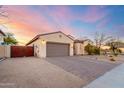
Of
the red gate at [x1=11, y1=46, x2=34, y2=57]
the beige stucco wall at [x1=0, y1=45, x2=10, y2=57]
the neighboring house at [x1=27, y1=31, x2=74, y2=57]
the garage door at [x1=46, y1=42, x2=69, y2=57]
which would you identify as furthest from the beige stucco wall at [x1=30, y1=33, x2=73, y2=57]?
the beige stucco wall at [x1=0, y1=45, x2=10, y2=57]

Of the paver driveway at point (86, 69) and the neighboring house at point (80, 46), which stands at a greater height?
the neighboring house at point (80, 46)

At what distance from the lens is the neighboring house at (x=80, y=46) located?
72.6 feet

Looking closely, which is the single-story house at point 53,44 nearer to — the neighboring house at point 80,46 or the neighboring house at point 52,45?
the neighboring house at point 52,45

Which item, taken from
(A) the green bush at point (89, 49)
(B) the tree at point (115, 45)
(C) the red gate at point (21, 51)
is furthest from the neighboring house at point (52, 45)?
(B) the tree at point (115, 45)

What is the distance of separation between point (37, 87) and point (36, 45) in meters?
12.9

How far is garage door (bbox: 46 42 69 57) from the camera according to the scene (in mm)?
16641

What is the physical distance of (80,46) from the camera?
74.9ft

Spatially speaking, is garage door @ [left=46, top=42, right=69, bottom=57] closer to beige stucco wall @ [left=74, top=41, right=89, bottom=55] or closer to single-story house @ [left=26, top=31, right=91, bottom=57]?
single-story house @ [left=26, top=31, right=91, bottom=57]

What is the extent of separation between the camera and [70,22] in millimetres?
14016

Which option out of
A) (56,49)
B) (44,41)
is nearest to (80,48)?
(56,49)

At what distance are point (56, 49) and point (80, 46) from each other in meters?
6.56
